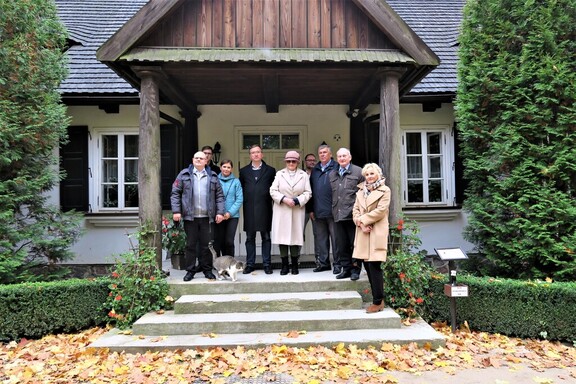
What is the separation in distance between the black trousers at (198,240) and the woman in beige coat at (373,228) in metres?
2.06

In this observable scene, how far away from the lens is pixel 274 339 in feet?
14.1

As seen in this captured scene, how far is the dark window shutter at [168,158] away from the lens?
777cm

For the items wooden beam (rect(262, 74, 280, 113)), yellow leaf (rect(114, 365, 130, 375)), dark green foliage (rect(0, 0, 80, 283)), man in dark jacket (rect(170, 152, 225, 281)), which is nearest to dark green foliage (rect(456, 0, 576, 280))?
wooden beam (rect(262, 74, 280, 113))

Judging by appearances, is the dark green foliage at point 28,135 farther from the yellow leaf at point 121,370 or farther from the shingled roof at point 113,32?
the yellow leaf at point 121,370

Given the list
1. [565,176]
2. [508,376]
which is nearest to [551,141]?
[565,176]

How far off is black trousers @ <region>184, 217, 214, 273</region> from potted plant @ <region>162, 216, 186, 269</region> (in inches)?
44.8

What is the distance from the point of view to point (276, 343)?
13.8 feet

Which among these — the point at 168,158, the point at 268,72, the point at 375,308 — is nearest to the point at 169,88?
the point at 268,72

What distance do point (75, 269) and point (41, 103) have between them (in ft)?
11.5

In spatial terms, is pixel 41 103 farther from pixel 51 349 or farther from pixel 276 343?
pixel 276 343

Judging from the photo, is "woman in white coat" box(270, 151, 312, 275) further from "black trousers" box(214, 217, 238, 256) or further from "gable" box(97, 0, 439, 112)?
"gable" box(97, 0, 439, 112)

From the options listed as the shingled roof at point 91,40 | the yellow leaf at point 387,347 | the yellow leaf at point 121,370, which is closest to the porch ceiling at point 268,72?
the shingled roof at point 91,40

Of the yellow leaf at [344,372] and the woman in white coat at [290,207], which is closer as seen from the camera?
the yellow leaf at [344,372]

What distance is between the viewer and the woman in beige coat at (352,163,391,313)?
4590 mm
